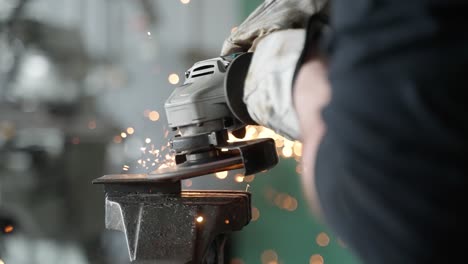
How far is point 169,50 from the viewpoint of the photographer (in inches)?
66.0

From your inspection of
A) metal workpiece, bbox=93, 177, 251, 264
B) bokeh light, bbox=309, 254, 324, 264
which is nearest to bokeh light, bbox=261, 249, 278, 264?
bokeh light, bbox=309, 254, 324, 264

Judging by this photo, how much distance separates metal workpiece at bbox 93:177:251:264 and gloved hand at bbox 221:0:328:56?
1.15 ft

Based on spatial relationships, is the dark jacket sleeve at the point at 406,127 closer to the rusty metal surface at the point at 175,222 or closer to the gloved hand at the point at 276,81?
the gloved hand at the point at 276,81

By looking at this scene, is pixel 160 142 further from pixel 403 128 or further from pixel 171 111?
A: pixel 403 128

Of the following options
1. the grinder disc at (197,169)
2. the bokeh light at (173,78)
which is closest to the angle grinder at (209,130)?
the grinder disc at (197,169)

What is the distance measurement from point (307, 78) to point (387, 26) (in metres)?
0.19

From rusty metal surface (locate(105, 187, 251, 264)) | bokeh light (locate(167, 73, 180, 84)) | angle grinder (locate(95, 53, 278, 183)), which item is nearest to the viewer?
angle grinder (locate(95, 53, 278, 183))

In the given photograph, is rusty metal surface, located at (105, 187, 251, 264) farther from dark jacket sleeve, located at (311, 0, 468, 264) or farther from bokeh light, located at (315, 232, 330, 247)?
dark jacket sleeve, located at (311, 0, 468, 264)

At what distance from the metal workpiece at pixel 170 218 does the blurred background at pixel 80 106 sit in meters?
0.50

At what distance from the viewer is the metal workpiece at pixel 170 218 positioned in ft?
3.57

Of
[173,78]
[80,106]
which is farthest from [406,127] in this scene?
[80,106]

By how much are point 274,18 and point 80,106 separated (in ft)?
3.79

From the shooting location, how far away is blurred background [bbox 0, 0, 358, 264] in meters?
1.67

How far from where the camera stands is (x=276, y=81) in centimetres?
71
